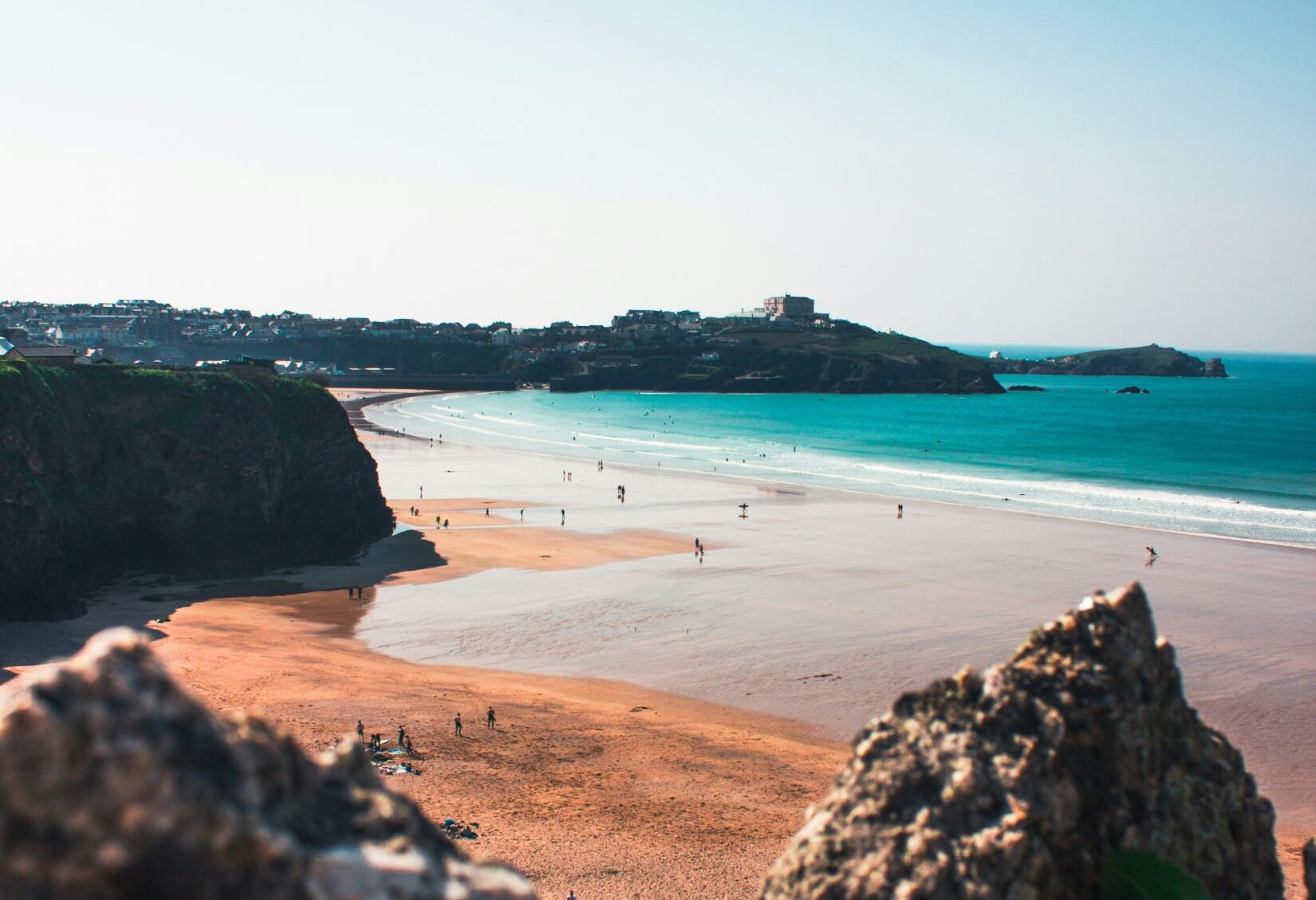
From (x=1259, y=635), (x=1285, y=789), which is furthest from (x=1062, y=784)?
(x=1259, y=635)

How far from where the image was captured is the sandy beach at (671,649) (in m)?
20.3

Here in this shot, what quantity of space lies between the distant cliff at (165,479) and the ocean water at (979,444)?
3597cm

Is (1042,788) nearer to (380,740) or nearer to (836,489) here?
(380,740)

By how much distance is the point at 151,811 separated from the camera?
12.0 ft

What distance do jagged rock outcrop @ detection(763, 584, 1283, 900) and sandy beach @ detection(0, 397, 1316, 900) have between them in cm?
1080

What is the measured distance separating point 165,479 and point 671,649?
21178 mm

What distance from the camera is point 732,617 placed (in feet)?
118

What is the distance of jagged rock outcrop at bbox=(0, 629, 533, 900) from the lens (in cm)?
356

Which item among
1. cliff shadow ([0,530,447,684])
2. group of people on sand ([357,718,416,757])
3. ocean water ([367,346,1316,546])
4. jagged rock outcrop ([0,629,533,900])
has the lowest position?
cliff shadow ([0,530,447,684])

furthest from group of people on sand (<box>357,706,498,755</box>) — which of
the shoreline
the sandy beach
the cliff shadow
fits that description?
the shoreline

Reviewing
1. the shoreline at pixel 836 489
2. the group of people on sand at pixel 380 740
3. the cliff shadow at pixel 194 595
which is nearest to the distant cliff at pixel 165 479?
the cliff shadow at pixel 194 595

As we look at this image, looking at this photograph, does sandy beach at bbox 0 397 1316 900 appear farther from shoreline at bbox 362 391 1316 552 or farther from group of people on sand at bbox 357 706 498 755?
shoreline at bbox 362 391 1316 552

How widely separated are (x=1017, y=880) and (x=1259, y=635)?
1285 inches

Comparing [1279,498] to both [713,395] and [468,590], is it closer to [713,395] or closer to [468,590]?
[468,590]
